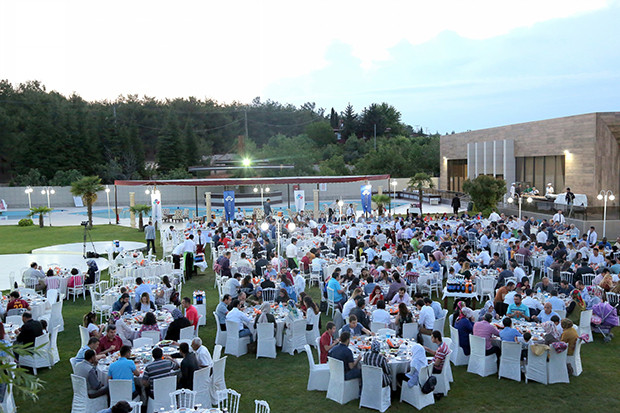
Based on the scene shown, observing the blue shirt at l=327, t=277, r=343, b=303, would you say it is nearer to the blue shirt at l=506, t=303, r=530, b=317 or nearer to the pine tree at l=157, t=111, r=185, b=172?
the blue shirt at l=506, t=303, r=530, b=317

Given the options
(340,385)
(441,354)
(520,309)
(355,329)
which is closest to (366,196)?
(520,309)

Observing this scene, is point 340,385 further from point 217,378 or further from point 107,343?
point 107,343

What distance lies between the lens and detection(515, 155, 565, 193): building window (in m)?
34.8

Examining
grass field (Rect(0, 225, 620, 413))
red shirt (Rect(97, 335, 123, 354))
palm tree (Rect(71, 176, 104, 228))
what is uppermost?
palm tree (Rect(71, 176, 104, 228))

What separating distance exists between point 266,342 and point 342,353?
2.65m

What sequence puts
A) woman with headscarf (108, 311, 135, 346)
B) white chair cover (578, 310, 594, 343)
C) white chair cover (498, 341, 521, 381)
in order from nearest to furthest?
white chair cover (498, 341, 521, 381) → woman with headscarf (108, 311, 135, 346) → white chair cover (578, 310, 594, 343)

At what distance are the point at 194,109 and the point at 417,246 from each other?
73.1 m

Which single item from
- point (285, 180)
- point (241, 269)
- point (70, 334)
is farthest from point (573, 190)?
point (70, 334)

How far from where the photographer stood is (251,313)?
11.0 metres

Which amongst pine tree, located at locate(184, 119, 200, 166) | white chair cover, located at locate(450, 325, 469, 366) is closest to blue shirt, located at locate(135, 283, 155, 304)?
white chair cover, located at locate(450, 325, 469, 366)

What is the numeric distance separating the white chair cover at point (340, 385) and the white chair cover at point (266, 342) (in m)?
2.19

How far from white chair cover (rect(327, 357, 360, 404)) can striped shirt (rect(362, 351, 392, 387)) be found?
0.43m

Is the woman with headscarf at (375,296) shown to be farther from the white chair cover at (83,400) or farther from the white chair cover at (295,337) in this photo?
the white chair cover at (83,400)

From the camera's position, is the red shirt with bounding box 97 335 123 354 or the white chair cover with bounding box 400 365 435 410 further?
the red shirt with bounding box 97 335 123 354
